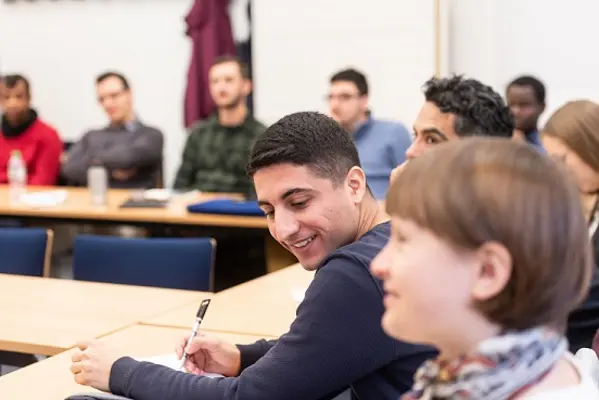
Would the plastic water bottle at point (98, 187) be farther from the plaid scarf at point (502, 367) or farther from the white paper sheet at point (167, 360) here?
the plaid scarf at point (502, 367)

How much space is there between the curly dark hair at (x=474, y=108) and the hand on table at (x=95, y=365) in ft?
4.01

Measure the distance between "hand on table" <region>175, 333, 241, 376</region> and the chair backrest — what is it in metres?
1.46

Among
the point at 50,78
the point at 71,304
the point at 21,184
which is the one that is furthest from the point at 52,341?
the point at 50,78

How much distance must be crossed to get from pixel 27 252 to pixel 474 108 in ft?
5.56

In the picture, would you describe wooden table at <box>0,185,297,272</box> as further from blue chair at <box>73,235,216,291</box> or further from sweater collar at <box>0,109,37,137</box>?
sweater collar at <box>0,109,37,137</box>

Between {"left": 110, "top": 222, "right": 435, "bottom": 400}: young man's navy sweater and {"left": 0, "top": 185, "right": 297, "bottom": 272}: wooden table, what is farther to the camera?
{"left": 0, "top": 185, "right": 297, "bottom": 272}: wooden table

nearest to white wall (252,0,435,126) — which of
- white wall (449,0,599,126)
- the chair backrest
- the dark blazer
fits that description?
white wall (449,0,599,126)

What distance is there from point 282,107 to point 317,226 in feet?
15.7

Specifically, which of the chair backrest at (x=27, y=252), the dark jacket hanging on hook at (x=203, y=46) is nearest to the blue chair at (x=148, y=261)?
the chair backrest at (x=27, y=252)

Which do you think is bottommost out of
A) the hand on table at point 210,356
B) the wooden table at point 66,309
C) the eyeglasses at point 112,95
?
the wooden table at point 66,309

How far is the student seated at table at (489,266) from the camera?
0.91 metres

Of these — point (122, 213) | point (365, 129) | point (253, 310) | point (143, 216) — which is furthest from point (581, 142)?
point (365, 129)

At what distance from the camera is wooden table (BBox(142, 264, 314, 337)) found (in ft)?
7.75

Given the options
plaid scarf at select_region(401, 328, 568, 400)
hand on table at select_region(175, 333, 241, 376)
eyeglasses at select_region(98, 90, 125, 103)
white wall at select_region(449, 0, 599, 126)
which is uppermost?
white wall at select_region(449, 0, 599, 126)
